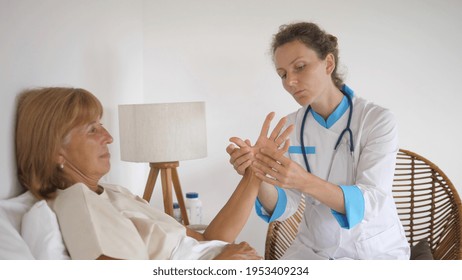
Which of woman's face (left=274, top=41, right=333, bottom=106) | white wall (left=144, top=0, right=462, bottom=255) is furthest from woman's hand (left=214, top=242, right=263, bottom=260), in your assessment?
white wall (left=144, top=0, right=462, bottom=255)

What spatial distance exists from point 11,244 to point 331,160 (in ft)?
3.61

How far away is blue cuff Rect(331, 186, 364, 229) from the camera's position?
139cm

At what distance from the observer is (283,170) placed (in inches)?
52.9

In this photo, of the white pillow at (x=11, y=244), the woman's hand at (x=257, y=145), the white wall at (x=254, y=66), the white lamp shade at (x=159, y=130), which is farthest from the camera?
the white wall at (x=254, y=66)

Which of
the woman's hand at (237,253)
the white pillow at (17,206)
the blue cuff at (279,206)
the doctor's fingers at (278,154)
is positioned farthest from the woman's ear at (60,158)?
the blue cuff at (279,206)

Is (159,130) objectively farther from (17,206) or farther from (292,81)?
(17,206)

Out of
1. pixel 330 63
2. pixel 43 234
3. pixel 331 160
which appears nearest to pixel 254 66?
pixel 330 63

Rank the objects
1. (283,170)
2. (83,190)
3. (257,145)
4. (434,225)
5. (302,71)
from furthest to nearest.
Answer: (434,225) → (302,71) → (257,145) → (283,170) → (83,190)

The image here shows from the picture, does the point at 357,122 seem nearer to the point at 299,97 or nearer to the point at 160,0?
the point at 299,97

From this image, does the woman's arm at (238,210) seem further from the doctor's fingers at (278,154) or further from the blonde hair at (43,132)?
the blonde hair at (43,132)

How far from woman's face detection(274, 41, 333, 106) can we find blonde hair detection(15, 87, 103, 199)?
2.46 ft

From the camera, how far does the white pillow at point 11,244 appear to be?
0.89m

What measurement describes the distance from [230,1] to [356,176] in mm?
1278

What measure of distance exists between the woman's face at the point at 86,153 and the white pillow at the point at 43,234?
0.20 m
